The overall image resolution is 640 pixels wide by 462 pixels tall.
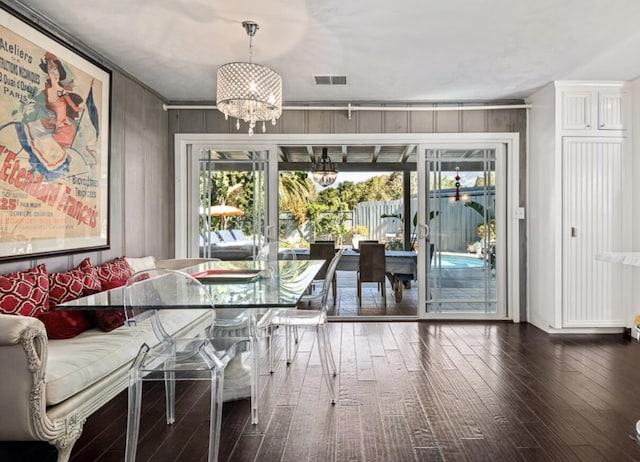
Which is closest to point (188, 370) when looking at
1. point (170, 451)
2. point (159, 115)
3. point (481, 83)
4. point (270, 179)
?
point (170, 451)

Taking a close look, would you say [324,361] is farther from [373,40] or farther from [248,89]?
[373,40]

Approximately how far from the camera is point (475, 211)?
16.0 ft

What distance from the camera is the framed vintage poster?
2.49 metres

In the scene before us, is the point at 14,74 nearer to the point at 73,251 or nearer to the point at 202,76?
the point at 73,251

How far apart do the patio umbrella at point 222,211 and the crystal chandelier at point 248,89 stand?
6.57 ft

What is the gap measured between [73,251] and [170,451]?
5.71 ft

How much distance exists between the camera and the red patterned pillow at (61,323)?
91.0 inches

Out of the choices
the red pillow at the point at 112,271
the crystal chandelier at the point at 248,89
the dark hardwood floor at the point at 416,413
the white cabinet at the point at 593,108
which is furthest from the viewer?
the white cabinet at the point at 593,108

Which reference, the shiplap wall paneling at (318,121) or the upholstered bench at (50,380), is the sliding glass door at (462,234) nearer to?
the shiplap wall paneling at (318,121)

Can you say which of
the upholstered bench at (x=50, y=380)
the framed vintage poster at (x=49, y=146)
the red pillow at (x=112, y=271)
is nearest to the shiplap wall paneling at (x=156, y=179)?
the red pillow at (x=112, y=271)

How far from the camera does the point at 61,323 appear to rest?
2330mm

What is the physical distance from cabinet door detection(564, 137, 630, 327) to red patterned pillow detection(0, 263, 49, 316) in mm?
4385

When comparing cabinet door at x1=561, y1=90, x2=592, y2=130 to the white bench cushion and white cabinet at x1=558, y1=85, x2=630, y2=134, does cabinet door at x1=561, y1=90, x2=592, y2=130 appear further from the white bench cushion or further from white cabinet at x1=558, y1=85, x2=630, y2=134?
the white bench cushion

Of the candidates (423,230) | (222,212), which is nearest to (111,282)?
(222,212)
